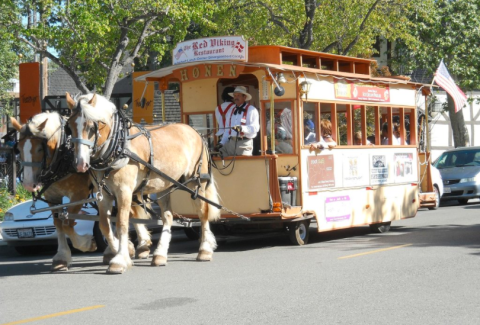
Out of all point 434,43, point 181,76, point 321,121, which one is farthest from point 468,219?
point 434,43

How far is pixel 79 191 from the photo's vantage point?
10.1m

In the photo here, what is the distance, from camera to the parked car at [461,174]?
21.7 metres

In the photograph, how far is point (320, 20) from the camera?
883 inches

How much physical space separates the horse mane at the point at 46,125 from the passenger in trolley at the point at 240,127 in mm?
2843

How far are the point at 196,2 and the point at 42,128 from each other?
11.5 meters

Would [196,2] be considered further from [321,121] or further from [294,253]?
[294,253]

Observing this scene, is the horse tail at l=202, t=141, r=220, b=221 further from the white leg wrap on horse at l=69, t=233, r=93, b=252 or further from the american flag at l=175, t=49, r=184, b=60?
the white leg wrap on horse at l=69, t=233, r=93, b=252

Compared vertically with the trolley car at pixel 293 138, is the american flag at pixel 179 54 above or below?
above

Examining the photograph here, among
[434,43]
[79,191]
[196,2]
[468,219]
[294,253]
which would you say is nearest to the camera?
[79,191]

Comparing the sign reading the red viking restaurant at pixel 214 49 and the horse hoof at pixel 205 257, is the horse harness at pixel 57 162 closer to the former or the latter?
the horse hoof at pixel 205 257

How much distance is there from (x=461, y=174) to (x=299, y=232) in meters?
11.2

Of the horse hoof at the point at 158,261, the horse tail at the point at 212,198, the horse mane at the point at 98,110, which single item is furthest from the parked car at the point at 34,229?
the horse mane at the point at 98,110

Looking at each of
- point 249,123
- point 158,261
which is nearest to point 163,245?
point 158,261

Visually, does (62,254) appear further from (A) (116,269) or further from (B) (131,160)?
(B) (131,160)
